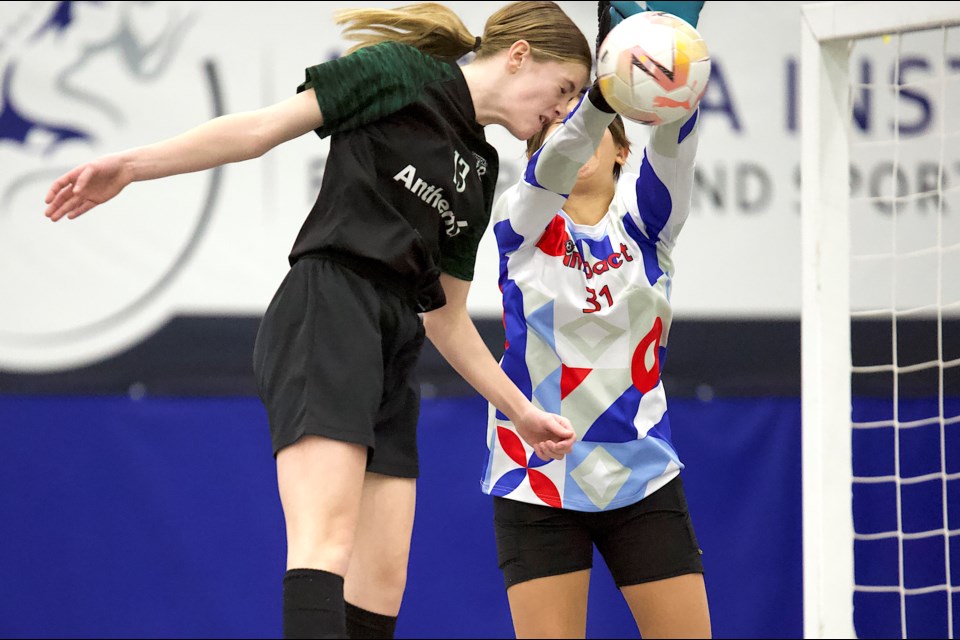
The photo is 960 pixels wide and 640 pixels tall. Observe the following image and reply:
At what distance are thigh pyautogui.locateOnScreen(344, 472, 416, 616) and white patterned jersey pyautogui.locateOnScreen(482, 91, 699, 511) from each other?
0.22m

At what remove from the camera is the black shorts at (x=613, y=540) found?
2.22 meters

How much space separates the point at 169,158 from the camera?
1.83 m

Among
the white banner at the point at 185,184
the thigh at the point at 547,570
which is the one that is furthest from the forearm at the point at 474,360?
the white banner at the point at 185,184

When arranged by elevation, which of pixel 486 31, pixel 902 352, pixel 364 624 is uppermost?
pixel 486 31

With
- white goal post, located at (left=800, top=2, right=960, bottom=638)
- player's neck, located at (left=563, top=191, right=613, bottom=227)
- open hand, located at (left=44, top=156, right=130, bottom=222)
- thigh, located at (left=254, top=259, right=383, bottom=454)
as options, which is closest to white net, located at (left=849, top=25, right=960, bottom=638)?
white goal post, located at (left=800, top=2, right=960, bottom=638)

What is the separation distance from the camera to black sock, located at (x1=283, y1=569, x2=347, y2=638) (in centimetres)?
177

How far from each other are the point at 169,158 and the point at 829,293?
5.44ft

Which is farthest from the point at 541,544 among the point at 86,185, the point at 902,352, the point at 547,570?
the point at 902,352

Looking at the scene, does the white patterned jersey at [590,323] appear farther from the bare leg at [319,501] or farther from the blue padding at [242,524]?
the blue padding at [242,524]

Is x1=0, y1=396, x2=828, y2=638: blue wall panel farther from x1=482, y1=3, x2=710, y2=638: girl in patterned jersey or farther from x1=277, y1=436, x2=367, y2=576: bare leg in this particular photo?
x1=277, y1=436, x2=367, y2=576: bare leg

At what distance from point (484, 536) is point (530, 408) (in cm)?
192

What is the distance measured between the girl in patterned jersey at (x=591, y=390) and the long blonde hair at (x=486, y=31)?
0.40ft

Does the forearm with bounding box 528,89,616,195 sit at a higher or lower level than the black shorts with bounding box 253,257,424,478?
higher

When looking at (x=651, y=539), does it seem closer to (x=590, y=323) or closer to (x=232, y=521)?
(x=590, y=323)
